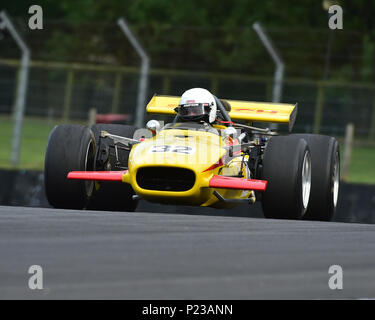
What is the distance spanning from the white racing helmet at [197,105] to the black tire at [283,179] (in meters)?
0.70

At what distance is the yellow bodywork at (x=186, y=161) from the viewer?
7805 mm

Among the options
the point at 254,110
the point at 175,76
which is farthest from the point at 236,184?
the point at 175,76

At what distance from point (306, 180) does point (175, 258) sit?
3940mm

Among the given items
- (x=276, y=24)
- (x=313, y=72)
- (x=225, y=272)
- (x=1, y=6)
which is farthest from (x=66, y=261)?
(x=1, y=6)

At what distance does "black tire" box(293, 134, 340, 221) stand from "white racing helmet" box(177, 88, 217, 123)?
790 mm

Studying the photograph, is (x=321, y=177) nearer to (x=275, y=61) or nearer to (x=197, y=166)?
(x=197, y=166)

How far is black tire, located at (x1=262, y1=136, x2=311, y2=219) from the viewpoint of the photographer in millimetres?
8203

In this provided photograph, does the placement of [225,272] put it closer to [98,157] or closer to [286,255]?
[286,255]

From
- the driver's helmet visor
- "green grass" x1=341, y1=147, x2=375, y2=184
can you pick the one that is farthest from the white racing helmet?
"green grass" x1=341, y1=147, x2=375, y2=184

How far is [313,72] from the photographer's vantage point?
103 ft

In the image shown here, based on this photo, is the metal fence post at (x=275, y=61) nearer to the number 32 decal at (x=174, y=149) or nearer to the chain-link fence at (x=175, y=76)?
the chain-link fence at (x=175, y=76)

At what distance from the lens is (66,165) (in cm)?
860

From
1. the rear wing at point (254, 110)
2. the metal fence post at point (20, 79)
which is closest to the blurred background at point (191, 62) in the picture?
the metal fence post at point (20, 79)

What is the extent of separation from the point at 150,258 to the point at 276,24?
31147mm
